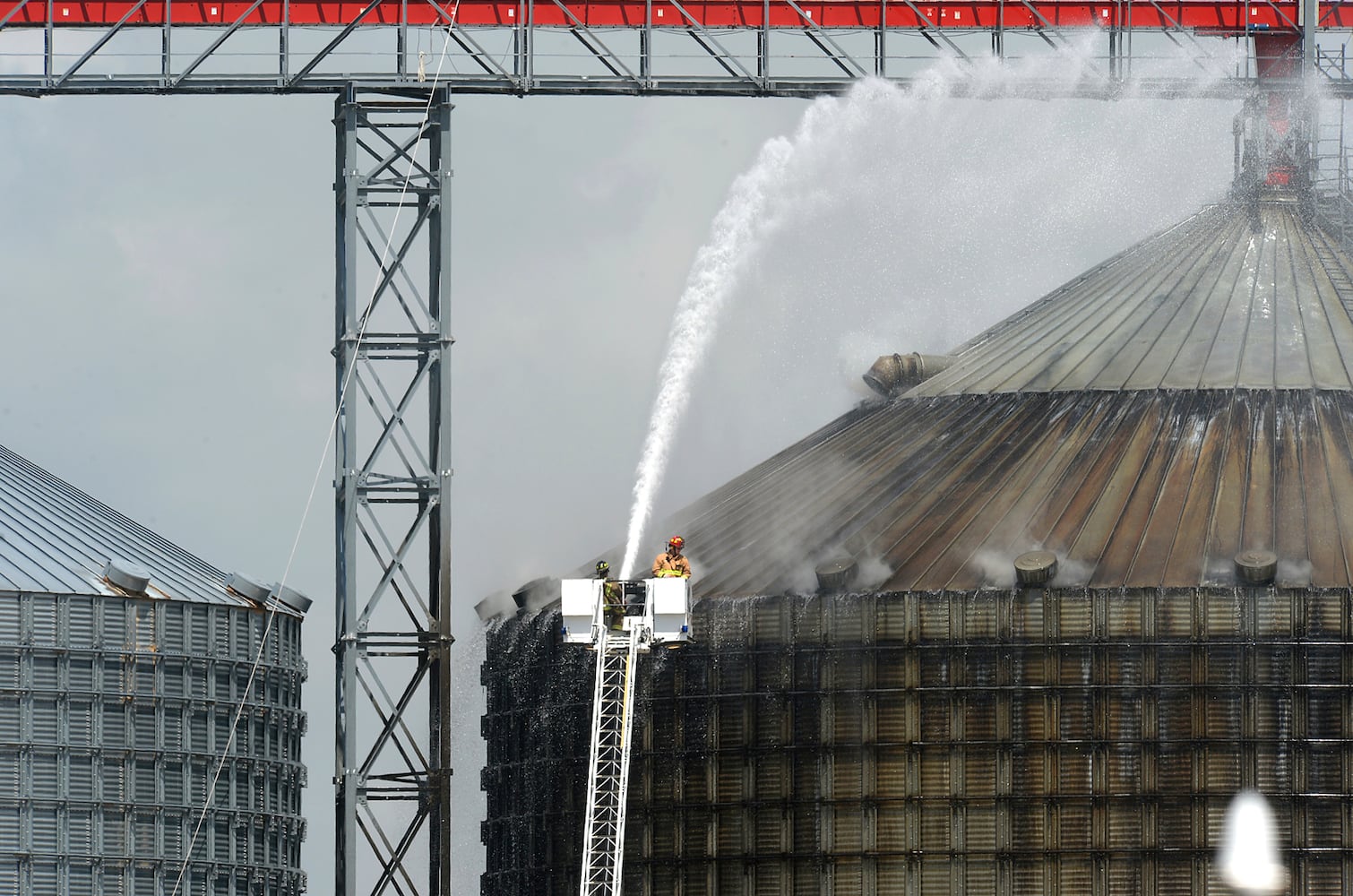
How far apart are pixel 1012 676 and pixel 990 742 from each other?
1522mm

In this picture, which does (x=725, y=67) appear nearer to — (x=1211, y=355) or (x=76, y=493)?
(x=1211, y=355)

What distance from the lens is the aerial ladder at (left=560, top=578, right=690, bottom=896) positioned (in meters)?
63.6

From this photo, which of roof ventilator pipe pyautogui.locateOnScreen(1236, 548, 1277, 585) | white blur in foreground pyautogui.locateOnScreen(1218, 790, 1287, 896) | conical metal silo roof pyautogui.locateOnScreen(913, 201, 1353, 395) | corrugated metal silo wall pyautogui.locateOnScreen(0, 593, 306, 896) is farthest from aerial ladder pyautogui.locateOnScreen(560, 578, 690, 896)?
corrugated metal silo wall pyautogui.locateOnScreen(0, 593, 306, 896)

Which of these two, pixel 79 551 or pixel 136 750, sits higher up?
pixel 79 551

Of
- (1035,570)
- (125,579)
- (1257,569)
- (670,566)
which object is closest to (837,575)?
(1035,570)

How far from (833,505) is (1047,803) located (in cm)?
1174

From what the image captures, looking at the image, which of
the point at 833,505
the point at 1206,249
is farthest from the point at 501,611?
the point at 1206,249

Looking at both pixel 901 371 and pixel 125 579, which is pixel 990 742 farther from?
pixel 125 579

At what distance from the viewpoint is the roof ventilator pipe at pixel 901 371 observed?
82.9 m

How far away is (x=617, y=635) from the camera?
6456cm

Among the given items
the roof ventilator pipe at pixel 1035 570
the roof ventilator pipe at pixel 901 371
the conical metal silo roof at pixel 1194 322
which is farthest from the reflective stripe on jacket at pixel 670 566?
the roof ventilator pipe at pixel 901 371

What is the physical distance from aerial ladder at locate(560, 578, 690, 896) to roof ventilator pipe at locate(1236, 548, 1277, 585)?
40.3 feet

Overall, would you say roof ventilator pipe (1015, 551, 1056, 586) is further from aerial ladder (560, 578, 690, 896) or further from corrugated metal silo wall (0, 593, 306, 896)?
corrugated metal silo wall (0, 593, 306, 896)

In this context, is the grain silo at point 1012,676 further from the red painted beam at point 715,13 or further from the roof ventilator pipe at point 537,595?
the red painted beam at point 715,13
